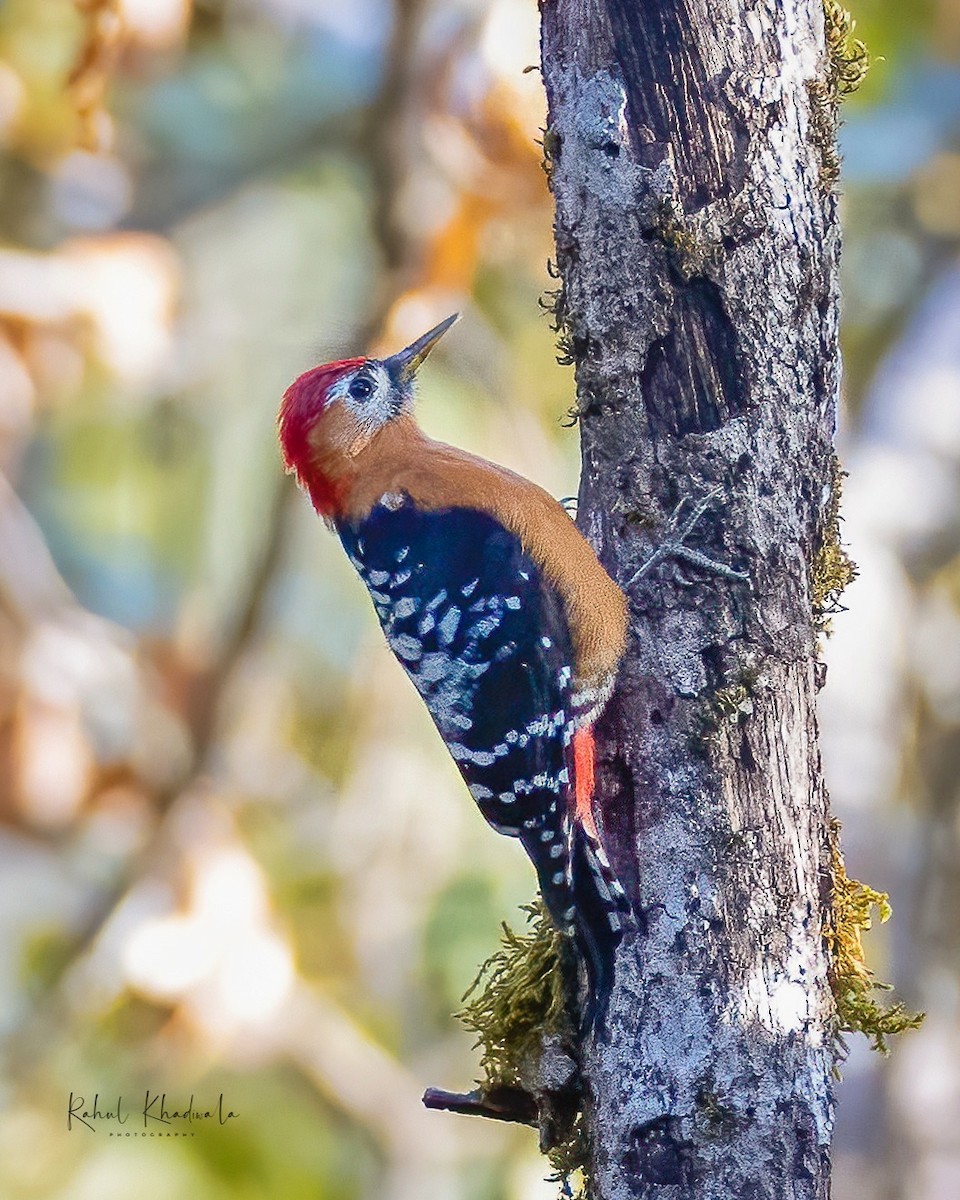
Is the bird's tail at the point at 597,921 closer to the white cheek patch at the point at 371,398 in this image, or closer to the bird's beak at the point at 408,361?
the white cheek patch at the point at 371,398

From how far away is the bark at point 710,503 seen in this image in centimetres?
295

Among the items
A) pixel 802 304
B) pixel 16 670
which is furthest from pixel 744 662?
pixel 16 670

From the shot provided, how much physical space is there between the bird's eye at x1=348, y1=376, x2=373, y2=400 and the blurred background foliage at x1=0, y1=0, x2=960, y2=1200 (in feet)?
3.30

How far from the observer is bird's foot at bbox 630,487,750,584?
3131 mm

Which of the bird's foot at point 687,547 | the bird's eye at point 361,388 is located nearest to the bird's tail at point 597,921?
the bird's foot at point 687,547

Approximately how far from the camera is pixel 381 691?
7.00 meters

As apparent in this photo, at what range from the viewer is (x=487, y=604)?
3615 mm

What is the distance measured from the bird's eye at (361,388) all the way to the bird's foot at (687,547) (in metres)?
1.17

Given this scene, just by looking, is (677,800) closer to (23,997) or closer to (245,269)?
(23,997)

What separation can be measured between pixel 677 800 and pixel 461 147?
3.50 meters

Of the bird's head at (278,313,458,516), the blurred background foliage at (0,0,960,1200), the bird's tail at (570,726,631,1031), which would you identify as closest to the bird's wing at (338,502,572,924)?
the bird's tail at (570,726,631,1031)

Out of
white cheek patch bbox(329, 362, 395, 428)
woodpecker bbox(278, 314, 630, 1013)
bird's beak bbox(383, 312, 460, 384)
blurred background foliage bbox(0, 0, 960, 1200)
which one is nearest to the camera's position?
woodpecker bbox(278, 314, 630, 1013)

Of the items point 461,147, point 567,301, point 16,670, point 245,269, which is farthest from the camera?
point 245,269

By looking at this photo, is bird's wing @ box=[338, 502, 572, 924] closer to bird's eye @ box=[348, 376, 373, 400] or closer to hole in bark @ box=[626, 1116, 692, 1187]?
bird's eye @ box=[348, 376, 373, 400]
